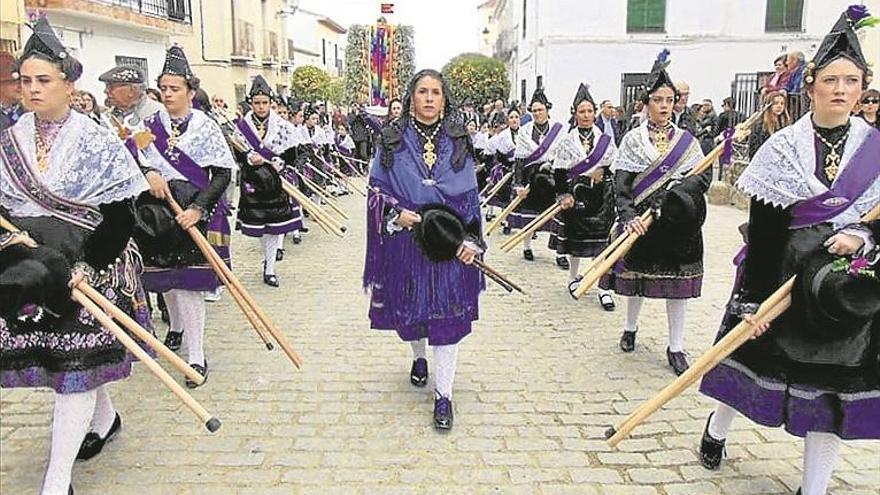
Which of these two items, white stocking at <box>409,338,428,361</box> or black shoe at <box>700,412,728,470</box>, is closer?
black shoe at <box>700,412,728,470</box>

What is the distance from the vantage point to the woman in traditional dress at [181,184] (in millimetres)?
4656

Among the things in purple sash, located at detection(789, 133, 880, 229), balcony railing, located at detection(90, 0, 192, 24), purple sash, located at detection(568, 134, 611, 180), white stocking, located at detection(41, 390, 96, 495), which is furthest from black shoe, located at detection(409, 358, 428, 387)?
balcony railing, located at detection(90, 0, 192, 24)

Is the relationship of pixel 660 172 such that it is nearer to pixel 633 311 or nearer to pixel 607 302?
pixel 633 311

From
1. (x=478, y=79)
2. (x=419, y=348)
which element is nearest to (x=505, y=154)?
(x=419, y=348)

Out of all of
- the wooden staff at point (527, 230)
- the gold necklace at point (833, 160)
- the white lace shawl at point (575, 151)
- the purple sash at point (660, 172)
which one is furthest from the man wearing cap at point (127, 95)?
the gold necklace at point (833, 160)

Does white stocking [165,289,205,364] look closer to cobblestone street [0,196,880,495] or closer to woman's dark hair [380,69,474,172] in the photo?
cobblestone street [0,196,880,495]

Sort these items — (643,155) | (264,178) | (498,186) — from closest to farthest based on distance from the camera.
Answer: (643,155) → (264,178) → (498,186)

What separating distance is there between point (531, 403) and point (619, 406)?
0.52 meters

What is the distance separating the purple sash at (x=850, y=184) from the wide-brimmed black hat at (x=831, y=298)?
159mm

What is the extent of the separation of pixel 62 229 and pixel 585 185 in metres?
4.80

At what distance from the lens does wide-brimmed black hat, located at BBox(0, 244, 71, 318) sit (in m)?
2.84

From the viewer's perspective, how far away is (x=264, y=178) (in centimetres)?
759

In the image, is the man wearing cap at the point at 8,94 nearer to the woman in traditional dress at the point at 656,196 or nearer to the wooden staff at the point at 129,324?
the wooden staff at the point at 129,324

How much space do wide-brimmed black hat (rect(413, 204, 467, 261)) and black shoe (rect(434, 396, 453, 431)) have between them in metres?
0.81
